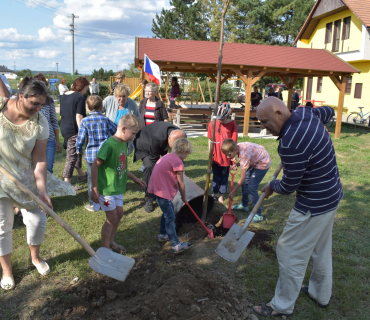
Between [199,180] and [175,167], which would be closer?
[175,167]

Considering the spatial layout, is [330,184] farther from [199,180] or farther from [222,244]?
[199,180]

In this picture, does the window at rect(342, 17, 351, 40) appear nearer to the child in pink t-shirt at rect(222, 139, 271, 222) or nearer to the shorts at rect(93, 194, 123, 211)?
the child in pink t-shirt at rect(222, 139, 271, 222)

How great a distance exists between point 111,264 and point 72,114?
10.8 feet

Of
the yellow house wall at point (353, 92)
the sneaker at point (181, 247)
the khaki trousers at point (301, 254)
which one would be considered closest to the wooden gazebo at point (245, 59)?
the sneaker at point (181, 247)

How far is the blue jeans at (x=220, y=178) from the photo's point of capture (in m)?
5.33

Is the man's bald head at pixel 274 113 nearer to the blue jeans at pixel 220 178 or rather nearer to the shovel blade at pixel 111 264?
the shovel blade at pixel 111 264

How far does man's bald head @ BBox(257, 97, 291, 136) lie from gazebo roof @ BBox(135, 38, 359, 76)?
8491 millimetres

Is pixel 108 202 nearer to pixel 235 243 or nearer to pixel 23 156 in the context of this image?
pixel 23 156

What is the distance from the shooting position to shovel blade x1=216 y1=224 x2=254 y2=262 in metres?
3.28

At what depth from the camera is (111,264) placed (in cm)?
284

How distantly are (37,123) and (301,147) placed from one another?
2218 millimetres

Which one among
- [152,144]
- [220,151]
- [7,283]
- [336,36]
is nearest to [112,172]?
[7,283]

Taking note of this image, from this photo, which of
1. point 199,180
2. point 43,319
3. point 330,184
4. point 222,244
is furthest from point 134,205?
point 330,184

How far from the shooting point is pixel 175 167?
3.46 m
